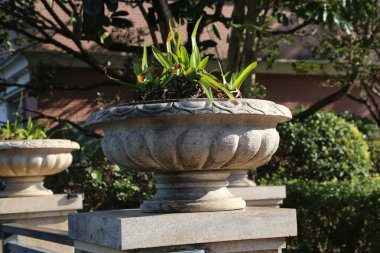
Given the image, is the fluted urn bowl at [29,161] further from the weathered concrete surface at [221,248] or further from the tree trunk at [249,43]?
the tree trunk at [249,43]

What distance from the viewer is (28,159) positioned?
6.14 meters

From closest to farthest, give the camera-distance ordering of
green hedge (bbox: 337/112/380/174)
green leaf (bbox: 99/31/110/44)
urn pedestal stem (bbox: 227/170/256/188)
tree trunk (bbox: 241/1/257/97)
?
1. urn pedestal stem (bbox: 227/170/256/188)
2. green leaf (bbox: 99/31/110/44)
3. tree trunk (bbox: 241/1/257/97)
4. green hedge (bbox: 337/112/380/174)

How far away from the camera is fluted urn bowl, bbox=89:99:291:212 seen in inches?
134

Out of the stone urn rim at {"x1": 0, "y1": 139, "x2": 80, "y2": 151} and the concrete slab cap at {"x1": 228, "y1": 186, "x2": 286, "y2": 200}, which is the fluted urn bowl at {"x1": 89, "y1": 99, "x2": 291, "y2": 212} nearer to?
the stone urn rim at {"x1": 0, "y1": 139, "x2": 80, "y2": 151}

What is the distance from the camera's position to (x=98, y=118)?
3631mm

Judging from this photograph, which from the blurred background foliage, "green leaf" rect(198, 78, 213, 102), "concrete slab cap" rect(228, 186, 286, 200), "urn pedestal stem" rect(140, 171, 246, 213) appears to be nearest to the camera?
"green leaf" rect(198, 78, 213, 102)

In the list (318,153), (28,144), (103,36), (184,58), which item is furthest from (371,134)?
(184,58)

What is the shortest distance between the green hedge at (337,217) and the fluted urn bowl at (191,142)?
15.9 ft

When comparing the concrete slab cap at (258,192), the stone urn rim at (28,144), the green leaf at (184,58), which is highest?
the green leaf at (184,58)

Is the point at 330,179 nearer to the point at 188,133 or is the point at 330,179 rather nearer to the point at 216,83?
the point at 216,83

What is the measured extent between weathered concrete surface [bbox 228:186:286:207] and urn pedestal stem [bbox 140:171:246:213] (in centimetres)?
252

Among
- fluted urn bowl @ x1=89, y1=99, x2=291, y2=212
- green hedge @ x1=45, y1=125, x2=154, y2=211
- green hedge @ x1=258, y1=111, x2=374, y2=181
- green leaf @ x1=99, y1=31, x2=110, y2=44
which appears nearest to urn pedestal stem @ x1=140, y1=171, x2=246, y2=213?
fluted urn bowl @ x1=89, y1=99, x2=291, y2=212

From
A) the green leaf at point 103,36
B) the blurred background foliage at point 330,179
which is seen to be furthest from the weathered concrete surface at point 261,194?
the green leaf at point 103,36

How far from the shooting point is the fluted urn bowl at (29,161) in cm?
599
